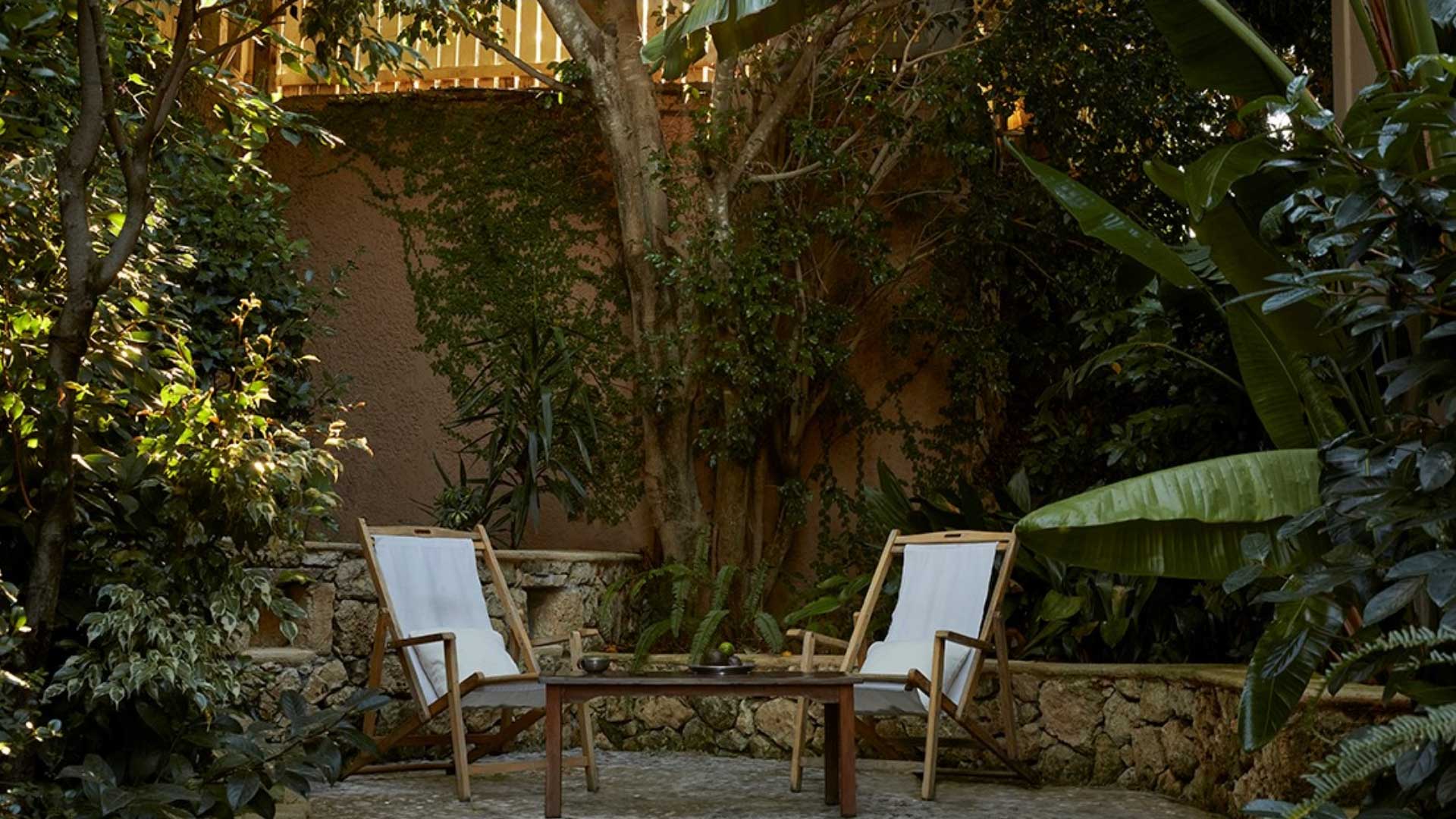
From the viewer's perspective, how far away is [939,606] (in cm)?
528

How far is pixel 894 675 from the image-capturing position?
492 cm

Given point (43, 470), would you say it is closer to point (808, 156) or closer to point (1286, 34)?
point (808, 156)

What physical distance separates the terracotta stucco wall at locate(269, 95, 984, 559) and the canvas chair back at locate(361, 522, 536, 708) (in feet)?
6.50

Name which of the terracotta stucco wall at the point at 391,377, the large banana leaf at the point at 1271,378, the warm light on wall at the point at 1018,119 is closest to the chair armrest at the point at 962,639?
the large banana leaf at the point at 1271,378

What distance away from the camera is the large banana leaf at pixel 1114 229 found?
166 inches

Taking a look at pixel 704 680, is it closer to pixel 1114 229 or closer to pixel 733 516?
pixel 1114 229

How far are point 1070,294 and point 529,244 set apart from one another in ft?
9.61

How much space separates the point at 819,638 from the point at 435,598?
1.57 meters

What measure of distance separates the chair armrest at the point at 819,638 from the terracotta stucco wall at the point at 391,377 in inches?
54.6

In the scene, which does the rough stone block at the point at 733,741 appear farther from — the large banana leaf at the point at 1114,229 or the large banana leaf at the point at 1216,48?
the large banana leaf at the point at 1216,48

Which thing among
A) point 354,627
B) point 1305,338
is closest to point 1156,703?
point 1305,338

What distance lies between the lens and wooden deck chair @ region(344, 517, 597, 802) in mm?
4859

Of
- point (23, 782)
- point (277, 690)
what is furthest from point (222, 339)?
point (23, 782)

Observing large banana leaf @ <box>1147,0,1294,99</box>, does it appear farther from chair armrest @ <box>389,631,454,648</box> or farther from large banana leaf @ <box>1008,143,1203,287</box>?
chair armrest @ <box>389,631,454,648</box>
